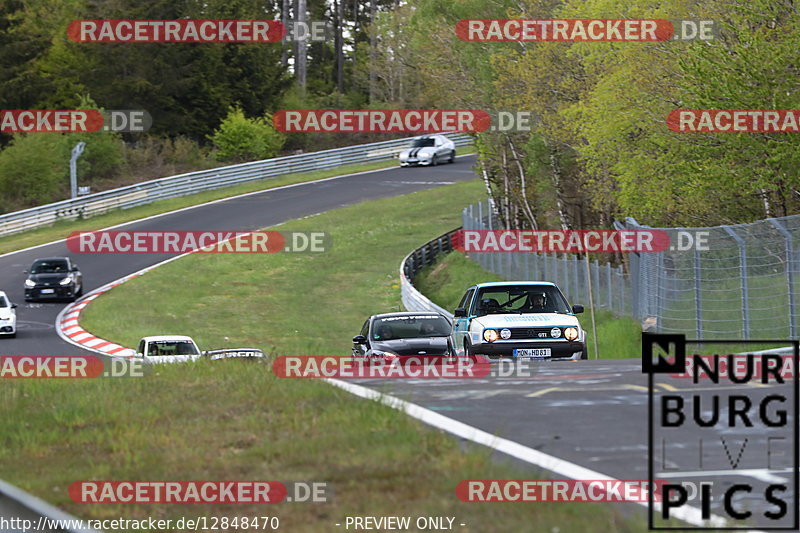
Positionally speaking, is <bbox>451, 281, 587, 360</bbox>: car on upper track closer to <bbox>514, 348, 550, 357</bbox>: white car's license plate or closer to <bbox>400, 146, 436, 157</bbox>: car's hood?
<bbox>514, 348, 550, 357</bbox>: white car's license plate

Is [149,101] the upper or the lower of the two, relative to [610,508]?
upper

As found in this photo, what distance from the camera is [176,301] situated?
38.5 meters

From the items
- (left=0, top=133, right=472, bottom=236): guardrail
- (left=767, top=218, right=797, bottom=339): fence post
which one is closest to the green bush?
(left=0, top=133, right=472, bottom=236): guardrail

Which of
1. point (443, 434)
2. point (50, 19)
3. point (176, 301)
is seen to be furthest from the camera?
point (50, 19)

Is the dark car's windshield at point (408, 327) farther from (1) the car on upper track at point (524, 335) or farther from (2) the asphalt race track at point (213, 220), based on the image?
(2) the asphalt race track at point (213, 220)

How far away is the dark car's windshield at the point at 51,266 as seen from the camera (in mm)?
38094

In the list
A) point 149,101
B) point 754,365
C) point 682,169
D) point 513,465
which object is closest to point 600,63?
point 682,169

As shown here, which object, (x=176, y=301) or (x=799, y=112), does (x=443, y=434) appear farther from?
(x=176, y=301)

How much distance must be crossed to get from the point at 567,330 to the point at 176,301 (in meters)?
22.8

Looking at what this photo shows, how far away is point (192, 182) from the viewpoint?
60438 mm

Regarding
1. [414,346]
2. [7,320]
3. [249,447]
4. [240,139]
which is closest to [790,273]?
[414,346]

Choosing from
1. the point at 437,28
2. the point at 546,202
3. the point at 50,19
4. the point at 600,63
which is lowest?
the point at 546,202

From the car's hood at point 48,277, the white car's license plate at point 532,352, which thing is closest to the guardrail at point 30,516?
the white car's license plate at point 532,352

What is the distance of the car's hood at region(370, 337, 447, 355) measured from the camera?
61.5ft
